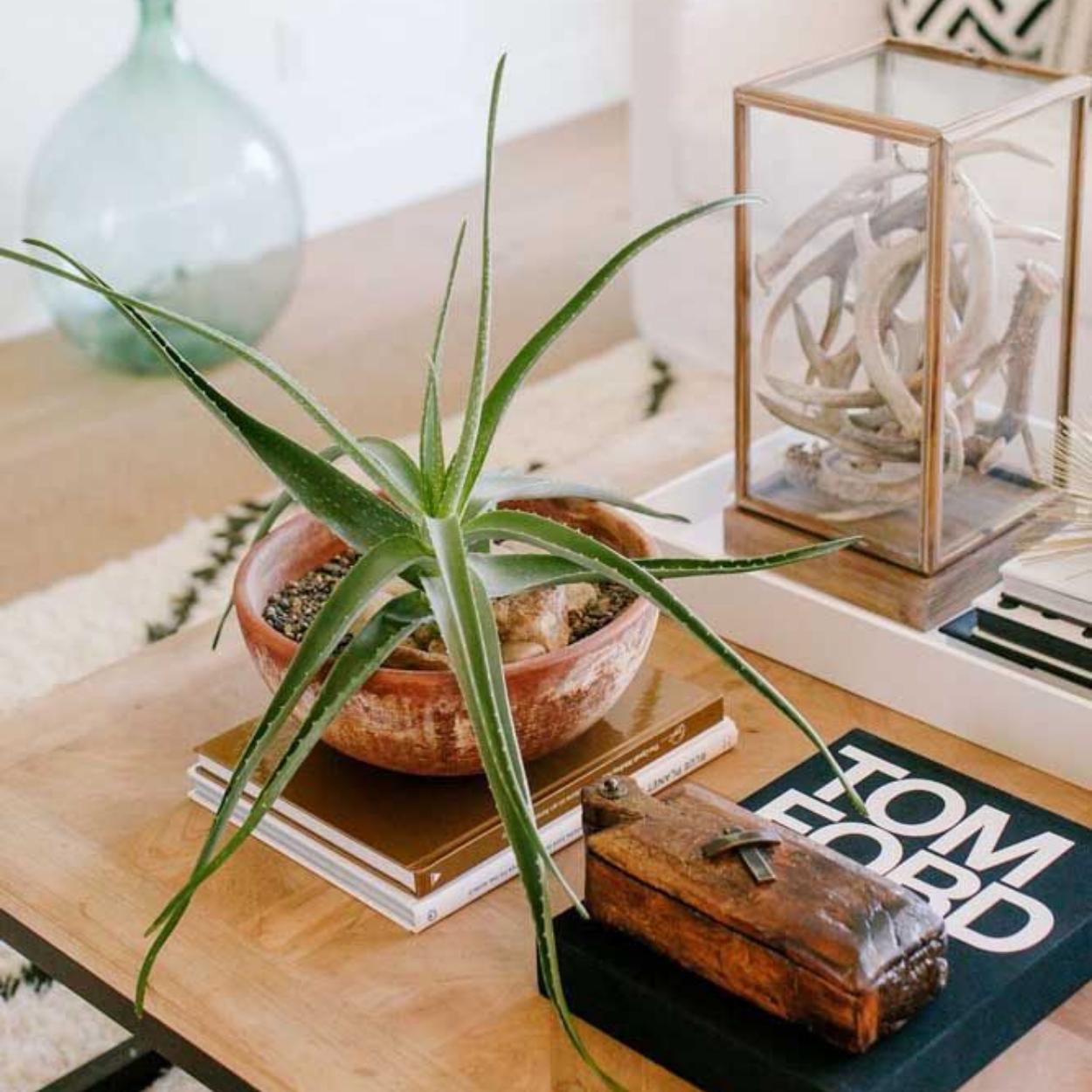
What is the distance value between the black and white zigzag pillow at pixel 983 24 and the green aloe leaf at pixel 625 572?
1520 mm

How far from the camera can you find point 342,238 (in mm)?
3578

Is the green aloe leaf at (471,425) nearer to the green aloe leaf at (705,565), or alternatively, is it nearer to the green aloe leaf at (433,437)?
the green aloe leaf at (433,437)

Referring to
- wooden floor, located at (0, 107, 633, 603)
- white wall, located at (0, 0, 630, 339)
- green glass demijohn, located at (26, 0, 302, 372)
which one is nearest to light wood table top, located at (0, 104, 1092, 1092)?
wooden floor, located at (0, 107, 633, 603)

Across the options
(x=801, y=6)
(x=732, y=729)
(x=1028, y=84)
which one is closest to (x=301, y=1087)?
(x=732, y=729)

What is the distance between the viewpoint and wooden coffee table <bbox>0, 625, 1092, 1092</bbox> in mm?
1033

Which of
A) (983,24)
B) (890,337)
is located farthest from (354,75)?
(890,337)

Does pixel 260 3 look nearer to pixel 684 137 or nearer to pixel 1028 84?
pixel 684 137

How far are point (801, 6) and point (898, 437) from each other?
129 cm

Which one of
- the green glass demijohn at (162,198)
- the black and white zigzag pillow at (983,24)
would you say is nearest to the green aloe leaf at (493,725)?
the black and white zigzag pillow at (983,24)

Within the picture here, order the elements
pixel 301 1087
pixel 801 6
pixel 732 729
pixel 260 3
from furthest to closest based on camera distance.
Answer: pixel 260 3, pixel 801 6, pixel 732 729, pixel 301 1087

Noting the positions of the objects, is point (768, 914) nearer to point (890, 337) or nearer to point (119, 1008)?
point (119, 1008)

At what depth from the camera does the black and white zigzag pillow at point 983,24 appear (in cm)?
244

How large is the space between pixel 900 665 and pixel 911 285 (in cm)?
25

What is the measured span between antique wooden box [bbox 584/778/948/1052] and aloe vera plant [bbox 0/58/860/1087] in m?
0.06
